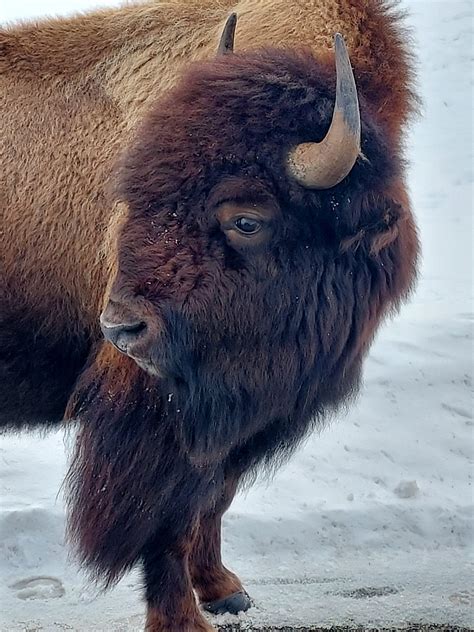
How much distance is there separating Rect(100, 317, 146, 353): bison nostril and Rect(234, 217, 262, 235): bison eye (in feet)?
1.33

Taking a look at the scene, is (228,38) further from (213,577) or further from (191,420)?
(213,577)

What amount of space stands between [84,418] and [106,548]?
0.48 metres

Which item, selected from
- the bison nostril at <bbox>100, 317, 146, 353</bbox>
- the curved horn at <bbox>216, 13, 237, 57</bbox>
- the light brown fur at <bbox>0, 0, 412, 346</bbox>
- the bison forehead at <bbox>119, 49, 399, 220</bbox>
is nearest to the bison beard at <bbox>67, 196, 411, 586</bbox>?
the bison nostril at <bbox>100, 317, 146, 353</bbox>

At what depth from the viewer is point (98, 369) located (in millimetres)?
3352

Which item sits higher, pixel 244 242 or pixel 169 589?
pixel 244 242

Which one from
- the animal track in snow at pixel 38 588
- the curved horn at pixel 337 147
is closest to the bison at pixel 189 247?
the curved horn at pixel 337 147

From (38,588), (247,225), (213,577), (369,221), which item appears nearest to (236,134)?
(247,225)

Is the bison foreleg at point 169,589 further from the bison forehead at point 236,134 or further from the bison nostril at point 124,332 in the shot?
the bison forehead at point 236,134

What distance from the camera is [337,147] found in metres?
2.78

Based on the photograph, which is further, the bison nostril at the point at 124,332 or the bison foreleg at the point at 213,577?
the bison foreleg at the point at 213,577

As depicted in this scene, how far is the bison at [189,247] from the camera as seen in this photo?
283cm

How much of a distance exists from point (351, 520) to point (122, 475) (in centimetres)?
150

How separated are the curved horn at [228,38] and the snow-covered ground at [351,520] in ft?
6.60

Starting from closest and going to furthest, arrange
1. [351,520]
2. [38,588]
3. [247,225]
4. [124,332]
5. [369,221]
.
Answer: [124,332]
[247,225]
[369,221]
[38,588]
[351,520]
